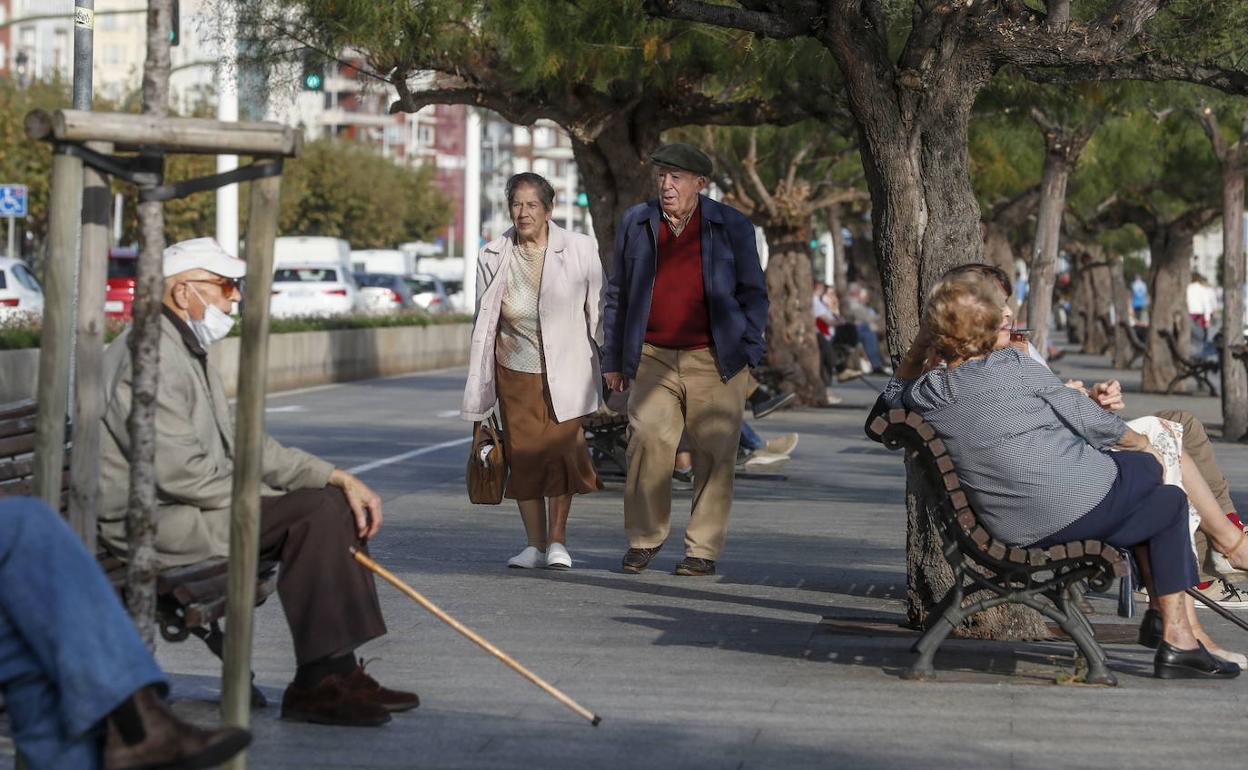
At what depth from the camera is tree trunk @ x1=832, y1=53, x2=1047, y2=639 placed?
8.03 m

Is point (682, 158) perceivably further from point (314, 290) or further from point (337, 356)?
point (314, 290)

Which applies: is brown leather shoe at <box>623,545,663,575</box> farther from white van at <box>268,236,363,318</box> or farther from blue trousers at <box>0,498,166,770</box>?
white van at <box>268,236,363,318</box>

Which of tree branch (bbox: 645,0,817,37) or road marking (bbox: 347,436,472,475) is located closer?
tree branch (bbox: 645,0,817,37)

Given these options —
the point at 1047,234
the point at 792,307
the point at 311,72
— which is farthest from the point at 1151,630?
the point at 792,307

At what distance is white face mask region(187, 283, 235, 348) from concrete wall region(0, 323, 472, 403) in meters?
14.0

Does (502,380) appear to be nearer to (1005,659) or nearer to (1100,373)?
(1005,659)

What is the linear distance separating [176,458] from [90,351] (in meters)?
0.90

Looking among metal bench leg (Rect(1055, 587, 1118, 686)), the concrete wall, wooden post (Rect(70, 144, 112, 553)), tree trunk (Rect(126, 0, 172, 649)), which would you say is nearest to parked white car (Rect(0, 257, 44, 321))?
the concrete wall

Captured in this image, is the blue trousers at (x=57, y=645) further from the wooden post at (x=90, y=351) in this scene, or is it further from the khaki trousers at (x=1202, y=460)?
the khaki trousers at (x=1202, y=460)

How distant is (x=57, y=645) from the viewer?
430cm

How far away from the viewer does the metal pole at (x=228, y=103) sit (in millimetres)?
16578

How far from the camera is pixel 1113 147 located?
34.5m

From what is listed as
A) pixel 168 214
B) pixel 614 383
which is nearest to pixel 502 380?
pixel 614 383

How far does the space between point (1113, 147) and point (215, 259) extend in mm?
29713
